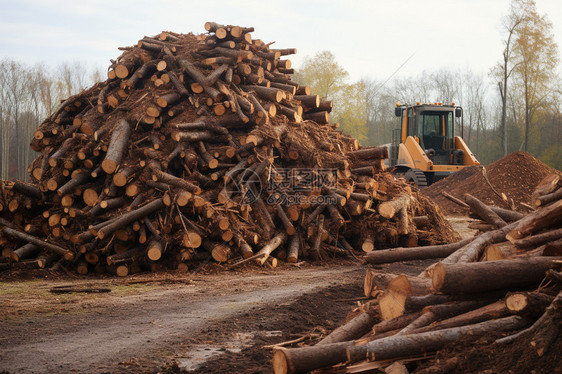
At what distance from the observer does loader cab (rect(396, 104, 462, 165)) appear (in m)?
21.7

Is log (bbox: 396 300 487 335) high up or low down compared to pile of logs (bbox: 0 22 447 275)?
down

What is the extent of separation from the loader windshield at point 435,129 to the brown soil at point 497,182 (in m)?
1.90

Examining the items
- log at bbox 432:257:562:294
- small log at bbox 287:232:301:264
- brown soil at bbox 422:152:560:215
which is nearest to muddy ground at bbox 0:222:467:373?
small log at bbox 287:232:301:264

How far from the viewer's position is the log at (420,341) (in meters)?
3.94

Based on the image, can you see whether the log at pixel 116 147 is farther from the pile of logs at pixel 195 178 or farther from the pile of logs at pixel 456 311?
the pile of logs at pixel 456 311

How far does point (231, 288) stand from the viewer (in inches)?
329

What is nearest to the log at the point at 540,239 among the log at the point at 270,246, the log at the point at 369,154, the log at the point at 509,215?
the log at the point at 509,215

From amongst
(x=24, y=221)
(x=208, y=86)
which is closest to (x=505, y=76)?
(x=208, y=86)

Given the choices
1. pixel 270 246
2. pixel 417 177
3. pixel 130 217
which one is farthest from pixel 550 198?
pixel 417 177

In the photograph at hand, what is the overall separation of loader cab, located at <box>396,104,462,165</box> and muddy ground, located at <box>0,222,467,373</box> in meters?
13.0

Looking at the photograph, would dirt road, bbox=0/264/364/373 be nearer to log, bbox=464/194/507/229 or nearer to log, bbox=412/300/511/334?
log, bbox=412/300/511/334

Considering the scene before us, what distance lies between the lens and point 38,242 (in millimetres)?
10211

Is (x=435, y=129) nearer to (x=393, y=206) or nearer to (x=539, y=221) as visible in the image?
(x=393, y=206)

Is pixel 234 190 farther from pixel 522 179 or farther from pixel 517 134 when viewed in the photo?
pixel 517 134
